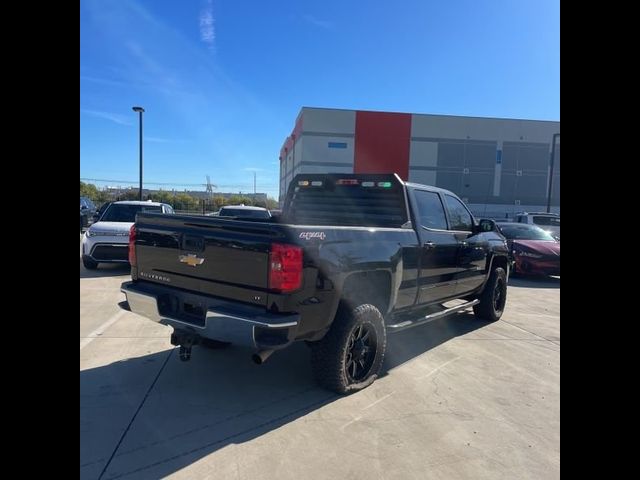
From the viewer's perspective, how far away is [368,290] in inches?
162

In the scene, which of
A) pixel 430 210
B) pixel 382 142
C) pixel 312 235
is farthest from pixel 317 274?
pixel 382 142

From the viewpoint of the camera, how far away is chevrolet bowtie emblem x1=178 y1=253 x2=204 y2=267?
3.50 metres

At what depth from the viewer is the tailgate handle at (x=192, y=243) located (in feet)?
11.5

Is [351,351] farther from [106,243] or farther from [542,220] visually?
[542,220]

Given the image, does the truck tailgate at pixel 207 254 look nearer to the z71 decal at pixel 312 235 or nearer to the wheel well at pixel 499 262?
the z71 decal at pixel 312 235

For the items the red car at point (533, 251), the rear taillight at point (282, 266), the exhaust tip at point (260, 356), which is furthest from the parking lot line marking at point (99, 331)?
the red car at point (533, 251)

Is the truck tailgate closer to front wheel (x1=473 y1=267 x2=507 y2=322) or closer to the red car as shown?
front wheel (x1=473 y1=267 x2=507 y2=322)

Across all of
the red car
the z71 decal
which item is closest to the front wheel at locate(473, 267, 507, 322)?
the z71 decal

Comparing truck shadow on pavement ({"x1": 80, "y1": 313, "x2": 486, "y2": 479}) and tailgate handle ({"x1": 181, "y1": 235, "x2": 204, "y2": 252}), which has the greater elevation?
tailgate handle ({"x1": 181, "y1": 235, "x2": 204, "y2": 252})

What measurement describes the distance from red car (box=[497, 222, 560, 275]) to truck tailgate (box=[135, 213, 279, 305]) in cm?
1044

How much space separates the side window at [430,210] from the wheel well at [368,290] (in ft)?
3.23
